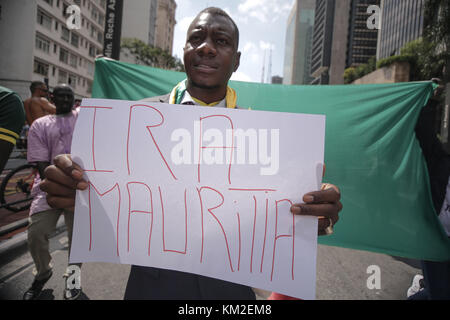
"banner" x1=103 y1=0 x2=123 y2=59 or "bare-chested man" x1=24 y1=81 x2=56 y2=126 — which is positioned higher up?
"banner" x1=103 y1=0 x2=123 y2=59

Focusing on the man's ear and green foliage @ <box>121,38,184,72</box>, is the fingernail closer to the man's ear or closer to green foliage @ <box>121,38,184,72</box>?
the man's ear

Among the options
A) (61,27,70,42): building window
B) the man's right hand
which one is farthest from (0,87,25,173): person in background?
(61,27,70,42): building window

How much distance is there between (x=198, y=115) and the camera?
3.29 ft

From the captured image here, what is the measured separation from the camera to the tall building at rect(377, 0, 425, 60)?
40.0m

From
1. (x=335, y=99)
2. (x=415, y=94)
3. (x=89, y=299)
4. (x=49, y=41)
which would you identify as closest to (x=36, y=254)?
(x=89, y=299)

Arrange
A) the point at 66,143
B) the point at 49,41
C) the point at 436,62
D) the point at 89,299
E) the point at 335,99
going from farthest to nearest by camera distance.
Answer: the point at 49,41 → the point at 436,62 → the point at 335,99 → the point at 66,143 → the point at 89,299

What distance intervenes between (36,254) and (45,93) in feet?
8.12

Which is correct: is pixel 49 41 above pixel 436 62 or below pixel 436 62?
above

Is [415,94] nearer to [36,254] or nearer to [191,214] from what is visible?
[191,214]

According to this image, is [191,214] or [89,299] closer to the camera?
[191,214]

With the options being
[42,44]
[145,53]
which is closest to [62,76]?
[42,44]

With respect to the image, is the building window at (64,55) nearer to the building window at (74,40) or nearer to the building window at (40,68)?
the building window at (74,40)

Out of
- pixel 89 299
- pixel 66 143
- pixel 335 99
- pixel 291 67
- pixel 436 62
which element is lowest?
pixel 89 299

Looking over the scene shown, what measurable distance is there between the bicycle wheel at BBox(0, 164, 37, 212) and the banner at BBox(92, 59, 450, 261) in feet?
10.6
